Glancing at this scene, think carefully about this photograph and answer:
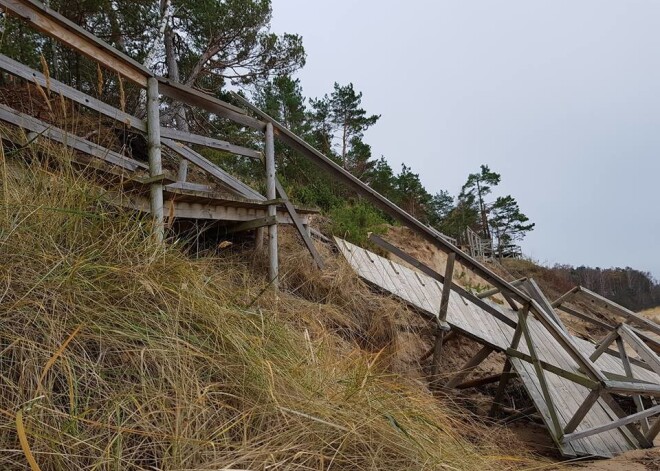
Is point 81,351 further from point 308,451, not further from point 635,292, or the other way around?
point 635,292

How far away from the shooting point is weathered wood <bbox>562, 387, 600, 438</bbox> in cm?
Result: 317

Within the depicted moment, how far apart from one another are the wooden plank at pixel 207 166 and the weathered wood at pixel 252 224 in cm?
23

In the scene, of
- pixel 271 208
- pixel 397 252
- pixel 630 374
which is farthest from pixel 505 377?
pixel 271 208

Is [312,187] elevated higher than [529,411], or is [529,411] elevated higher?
[312,187]

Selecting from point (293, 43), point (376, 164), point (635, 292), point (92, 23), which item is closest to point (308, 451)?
point (92, 23)

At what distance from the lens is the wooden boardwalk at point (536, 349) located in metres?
3.55

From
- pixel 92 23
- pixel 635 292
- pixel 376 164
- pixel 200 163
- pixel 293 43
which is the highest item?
pixel 293 43

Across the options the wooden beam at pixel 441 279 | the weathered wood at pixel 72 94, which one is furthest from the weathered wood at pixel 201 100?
the wooden beam at pixel 441 279

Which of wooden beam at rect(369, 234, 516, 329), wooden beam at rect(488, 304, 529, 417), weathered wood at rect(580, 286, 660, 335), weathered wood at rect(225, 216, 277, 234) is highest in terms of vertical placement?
weathered wood at rect(225, 216, 277, 234)

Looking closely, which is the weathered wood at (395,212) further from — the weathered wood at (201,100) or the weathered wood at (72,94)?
the weathered wood at (72,94)

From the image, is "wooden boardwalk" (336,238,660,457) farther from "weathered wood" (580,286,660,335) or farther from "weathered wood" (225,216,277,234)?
"weathered wood" (225,216,277,234)

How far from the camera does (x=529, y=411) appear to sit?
14.7 ft

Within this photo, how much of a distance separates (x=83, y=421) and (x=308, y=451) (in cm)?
75

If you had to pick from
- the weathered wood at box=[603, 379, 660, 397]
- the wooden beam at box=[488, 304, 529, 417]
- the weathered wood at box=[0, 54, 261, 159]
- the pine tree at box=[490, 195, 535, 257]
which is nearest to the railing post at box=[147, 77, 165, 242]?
the weathered wood at box=[0, 54, 261, 159]
